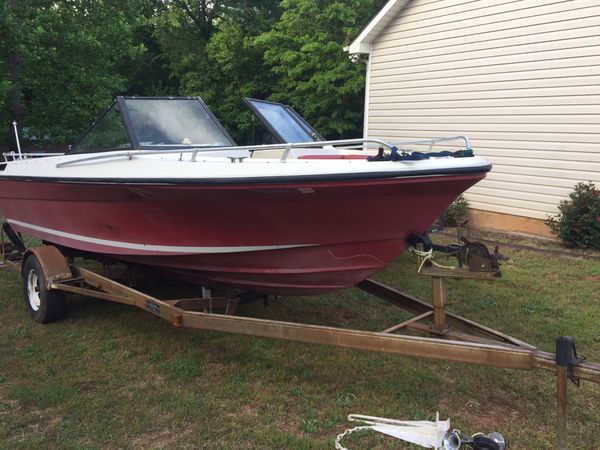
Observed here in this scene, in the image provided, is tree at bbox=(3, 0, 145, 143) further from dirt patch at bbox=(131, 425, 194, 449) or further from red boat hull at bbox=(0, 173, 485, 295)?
dirt patch at bbox=(131, 425, 194, 449)

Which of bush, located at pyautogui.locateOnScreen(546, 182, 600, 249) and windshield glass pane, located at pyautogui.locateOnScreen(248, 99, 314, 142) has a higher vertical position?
windshield glass pane, located at pyautogui.locateOnScreen(248, 99, 314, 142)

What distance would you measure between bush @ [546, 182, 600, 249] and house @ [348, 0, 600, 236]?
305 mm

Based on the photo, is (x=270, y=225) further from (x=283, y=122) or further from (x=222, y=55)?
(x=222, y=55)

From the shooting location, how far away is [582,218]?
7469 mm

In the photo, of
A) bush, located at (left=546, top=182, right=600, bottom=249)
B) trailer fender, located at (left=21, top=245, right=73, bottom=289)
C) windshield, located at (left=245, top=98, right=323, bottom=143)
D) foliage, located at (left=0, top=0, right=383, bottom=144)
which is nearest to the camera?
trailer fender, located at (left=21, top=245, right=73, bottom=289)

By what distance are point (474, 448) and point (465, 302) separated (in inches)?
105

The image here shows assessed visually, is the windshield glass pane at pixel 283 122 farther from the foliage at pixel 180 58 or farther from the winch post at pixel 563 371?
the foliage at pixel 180 58

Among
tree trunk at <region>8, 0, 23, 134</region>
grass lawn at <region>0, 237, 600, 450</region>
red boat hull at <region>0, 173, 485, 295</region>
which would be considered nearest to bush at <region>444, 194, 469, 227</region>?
grass lawn at <region>0, 237, 600, 450</region>

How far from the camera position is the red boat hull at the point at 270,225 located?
309 centimetres

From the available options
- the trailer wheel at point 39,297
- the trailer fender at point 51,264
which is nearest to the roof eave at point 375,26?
the trailer fender at point 51,264

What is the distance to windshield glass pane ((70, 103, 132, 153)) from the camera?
4.60 metres

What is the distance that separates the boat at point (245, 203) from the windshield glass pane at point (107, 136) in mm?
17

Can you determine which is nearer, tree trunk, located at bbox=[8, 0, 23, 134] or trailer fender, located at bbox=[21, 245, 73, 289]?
trailer fender, located at bbox=[21, 245, 73, 289]

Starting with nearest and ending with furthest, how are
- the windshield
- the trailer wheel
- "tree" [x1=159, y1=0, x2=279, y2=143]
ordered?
1. the trailer wheel
2. the windshield
3. "tree" [x1=159, y1=0, x2=279, y2=143]
